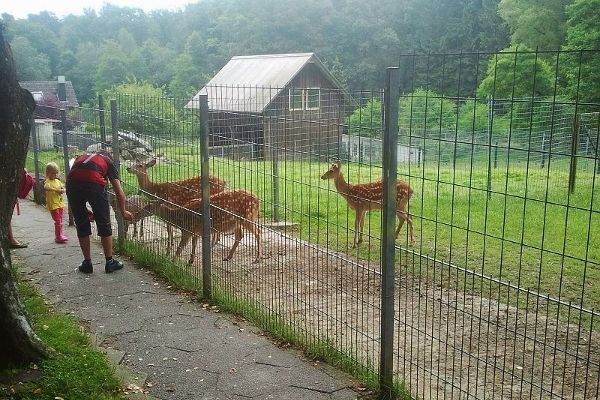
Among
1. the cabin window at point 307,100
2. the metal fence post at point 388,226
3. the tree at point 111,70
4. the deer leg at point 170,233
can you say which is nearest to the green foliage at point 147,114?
the deer leg at point 170,233

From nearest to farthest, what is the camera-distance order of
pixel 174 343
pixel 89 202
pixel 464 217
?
pixel 174 343 → pixel 89 202 → pixel 464 217

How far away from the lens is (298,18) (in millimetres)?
55031

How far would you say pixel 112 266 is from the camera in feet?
27.5

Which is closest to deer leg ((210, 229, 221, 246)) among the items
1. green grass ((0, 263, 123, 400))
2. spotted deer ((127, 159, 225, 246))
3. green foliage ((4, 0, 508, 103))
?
spotted deer ((127, 159, 225, 246))

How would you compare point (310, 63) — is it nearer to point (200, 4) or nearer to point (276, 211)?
point (276, 211)

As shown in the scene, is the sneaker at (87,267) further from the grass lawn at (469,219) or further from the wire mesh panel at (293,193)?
the wire mesh panel at (293,193)

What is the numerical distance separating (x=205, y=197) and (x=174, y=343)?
5.74ft

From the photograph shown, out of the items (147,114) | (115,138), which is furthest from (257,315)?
(115,138)

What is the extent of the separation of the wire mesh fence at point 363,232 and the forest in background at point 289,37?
26477 mm

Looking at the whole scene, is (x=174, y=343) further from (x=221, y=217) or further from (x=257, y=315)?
(x=221, y=217)

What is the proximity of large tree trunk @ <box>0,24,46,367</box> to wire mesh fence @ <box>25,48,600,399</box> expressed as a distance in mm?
2105

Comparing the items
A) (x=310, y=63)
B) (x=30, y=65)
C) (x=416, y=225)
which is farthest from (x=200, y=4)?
(x=416, y=225)

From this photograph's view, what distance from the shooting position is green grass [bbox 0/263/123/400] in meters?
4.82

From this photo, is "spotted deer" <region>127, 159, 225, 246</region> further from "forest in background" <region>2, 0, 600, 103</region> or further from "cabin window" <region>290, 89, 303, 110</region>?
"forest in background" <region>2, 0, 600, 103</region>
